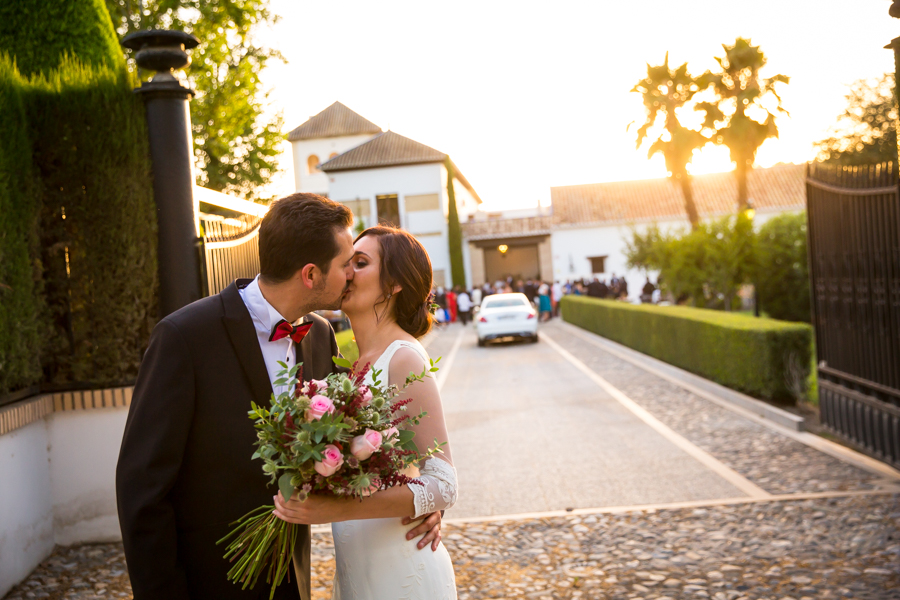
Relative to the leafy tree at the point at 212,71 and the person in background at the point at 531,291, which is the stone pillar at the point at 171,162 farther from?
the person in background at the point at 531,291

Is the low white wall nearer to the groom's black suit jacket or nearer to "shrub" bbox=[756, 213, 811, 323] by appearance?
the groom's black suit jacket

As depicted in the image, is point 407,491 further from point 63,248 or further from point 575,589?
point 63,248

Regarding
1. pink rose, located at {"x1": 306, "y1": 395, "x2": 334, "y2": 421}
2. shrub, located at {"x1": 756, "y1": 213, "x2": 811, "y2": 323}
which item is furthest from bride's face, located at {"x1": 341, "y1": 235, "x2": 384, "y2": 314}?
shrub, located at {"x1": 756, "y1": 213, "x2": 811, "y2": 323}

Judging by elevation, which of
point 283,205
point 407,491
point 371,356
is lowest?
point 407,491

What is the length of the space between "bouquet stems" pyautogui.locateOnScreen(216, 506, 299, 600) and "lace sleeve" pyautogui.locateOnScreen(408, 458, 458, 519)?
1.31 feet

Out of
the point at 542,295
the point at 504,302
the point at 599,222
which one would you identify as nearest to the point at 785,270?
the point at 504,302

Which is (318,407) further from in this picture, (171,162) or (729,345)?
(729,345)

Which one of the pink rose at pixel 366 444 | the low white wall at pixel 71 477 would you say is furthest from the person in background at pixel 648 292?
the pink rose at pixel 366 444

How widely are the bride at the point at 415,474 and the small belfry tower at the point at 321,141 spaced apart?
51189 mm

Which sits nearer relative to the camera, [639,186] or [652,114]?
[652,114]

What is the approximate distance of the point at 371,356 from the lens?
2707 millimetres

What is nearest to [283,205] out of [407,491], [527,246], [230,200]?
[407,491]

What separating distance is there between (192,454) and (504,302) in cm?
2067

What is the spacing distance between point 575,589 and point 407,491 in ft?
8.72
